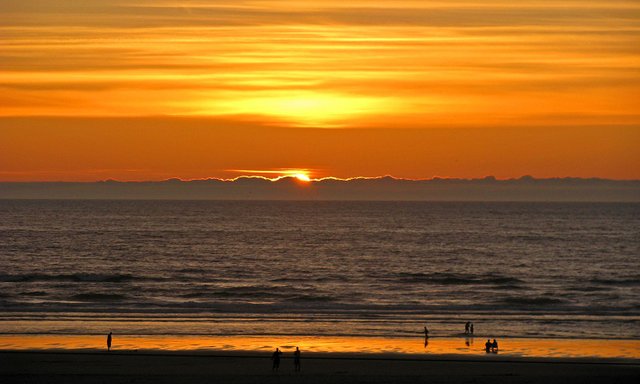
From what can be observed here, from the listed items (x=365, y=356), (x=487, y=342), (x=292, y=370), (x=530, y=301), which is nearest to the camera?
(x=292, y=370)

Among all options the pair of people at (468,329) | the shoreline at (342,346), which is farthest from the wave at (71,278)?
the pair of people at (468,329)

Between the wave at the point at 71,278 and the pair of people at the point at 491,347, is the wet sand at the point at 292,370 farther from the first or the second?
the wave at the point at 71,278

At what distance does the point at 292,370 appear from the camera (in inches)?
1492

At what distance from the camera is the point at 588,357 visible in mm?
41656

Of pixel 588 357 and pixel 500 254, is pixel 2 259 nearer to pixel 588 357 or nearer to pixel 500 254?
pixel 500 254

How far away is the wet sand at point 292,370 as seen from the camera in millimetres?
36125

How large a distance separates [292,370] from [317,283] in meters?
43.1

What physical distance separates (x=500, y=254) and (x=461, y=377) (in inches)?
3237

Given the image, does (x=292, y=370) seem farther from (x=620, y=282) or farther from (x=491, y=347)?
(x=620, y=282)

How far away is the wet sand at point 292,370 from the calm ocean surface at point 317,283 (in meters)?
7.50

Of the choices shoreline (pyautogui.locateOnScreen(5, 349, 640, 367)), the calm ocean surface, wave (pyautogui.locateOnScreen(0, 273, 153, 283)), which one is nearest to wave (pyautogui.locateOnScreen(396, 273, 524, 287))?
the calm ocean surface

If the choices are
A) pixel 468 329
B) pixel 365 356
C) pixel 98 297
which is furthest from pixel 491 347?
pixel 98 297

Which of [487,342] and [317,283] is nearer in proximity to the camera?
[487,342]

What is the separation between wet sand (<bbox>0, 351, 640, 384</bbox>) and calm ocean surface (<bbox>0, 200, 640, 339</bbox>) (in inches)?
295
